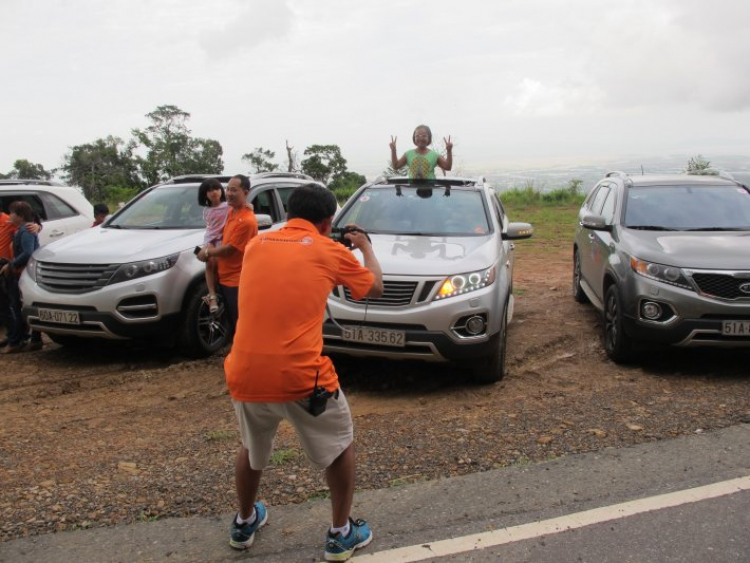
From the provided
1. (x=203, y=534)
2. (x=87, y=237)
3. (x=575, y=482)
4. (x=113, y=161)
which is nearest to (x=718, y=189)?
(x=575, y=482)

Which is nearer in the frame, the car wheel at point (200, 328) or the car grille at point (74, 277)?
the car grille at point (74, 277)

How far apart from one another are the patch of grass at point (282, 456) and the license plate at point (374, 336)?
119cm

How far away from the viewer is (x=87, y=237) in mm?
6633

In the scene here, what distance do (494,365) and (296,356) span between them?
291 cm

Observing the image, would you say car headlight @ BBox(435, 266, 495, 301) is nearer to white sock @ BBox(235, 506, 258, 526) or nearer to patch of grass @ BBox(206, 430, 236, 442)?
patch of grass @ BBox(206, 430, 236, 442)

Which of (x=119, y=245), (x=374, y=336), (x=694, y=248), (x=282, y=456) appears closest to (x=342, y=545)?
(x=282, y=456)

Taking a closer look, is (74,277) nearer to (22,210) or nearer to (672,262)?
(22,210)

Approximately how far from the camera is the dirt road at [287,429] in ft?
11.6

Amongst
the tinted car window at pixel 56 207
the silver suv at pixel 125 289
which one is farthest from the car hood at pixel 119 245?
the tinted car window at pixel 56 207

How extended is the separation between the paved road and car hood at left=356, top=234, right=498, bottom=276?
5.96ft

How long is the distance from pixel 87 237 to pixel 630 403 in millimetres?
5226

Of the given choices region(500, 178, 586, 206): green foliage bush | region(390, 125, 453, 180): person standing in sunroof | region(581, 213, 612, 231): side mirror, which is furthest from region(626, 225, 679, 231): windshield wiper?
region(500, 178, 586, 206): green foliage bush

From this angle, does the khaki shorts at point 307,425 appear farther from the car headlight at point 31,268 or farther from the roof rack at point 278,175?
the roof rack at point 278,175

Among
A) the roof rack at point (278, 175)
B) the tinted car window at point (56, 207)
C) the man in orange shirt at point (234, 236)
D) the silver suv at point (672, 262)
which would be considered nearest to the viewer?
the silver suv at point (672, 262)
